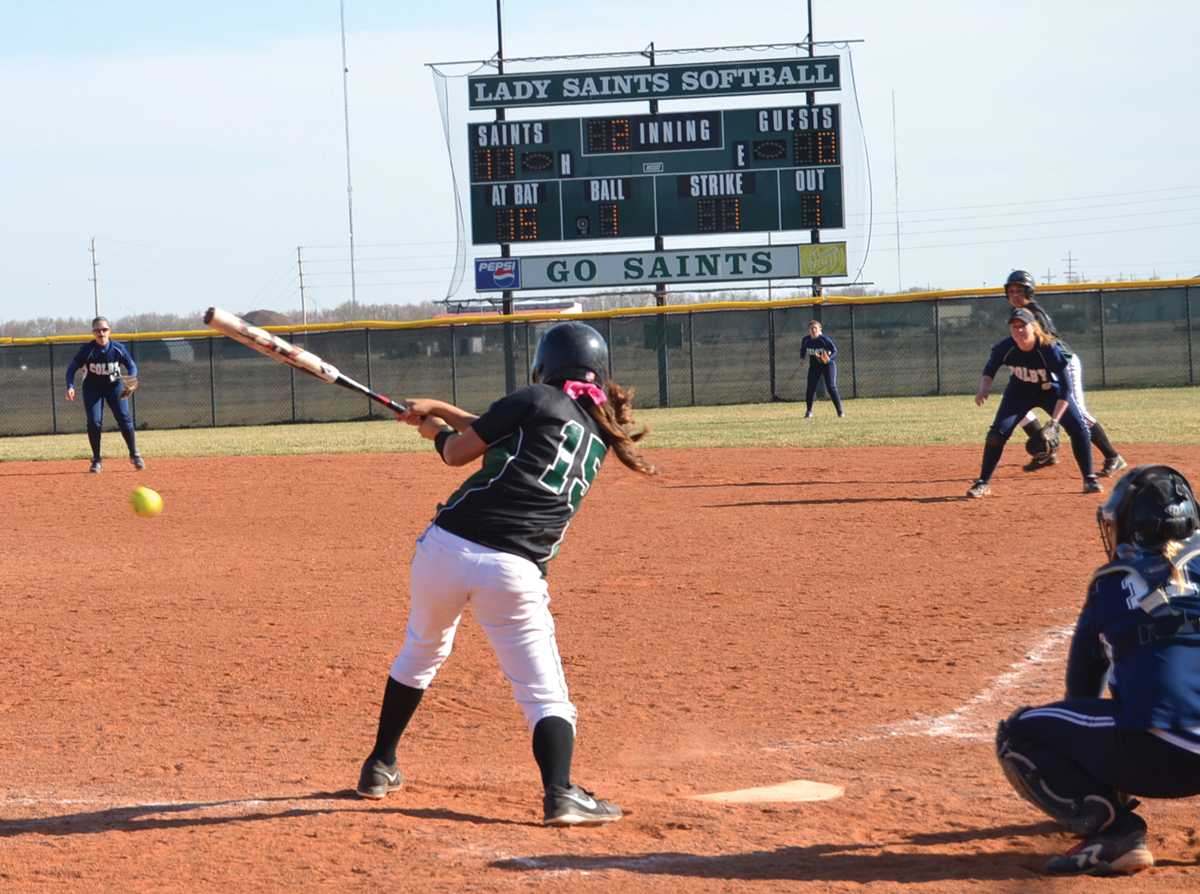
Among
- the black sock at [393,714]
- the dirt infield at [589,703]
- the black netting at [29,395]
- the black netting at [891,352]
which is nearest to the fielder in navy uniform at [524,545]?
the black sock at [393,714]

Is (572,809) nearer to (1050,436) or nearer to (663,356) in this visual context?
(1050,436)

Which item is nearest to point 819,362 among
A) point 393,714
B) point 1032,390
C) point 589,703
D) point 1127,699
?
point 1032,390

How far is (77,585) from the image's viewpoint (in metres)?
9.10

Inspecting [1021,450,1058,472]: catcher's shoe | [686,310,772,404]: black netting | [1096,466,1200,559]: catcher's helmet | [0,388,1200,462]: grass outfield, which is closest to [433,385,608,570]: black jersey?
[1096,466,1200,559]: catcher's helmet

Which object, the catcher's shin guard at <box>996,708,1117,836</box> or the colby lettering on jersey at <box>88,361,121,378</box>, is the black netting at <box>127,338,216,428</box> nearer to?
the colby lettering on jersey at <box>88,361,121,378</box>

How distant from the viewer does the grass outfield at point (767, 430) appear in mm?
18031

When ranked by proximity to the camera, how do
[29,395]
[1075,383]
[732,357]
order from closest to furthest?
[1075,383] → [29,395] → [732,357]

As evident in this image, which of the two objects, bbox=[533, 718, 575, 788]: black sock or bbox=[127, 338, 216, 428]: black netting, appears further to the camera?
bbox=[127, 338, 216, 428]: black netting

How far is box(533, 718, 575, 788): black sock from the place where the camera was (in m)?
4.33

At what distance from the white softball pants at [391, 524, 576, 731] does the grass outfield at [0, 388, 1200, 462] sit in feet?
41.4

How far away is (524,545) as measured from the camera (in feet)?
14.3

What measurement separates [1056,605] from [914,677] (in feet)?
5.60

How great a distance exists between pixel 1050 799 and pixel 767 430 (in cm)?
1680

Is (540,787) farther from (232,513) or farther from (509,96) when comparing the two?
(509,96)
